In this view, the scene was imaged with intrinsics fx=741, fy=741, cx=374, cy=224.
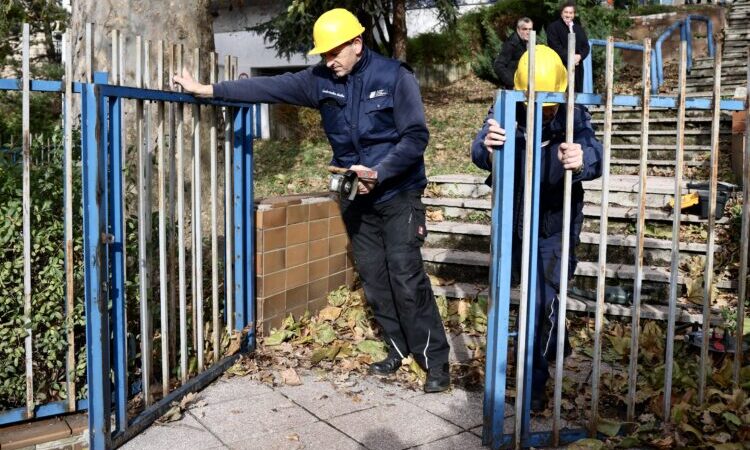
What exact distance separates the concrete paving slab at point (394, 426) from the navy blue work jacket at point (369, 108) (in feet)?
3.90

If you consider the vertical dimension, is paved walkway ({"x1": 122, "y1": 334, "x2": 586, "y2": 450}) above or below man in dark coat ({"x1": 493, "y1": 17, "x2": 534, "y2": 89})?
below

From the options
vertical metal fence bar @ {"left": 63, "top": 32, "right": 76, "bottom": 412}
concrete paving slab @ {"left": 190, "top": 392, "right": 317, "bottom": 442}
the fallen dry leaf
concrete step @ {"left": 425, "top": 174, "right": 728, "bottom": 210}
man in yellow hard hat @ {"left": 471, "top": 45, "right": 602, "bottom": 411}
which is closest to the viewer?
vertical metal fence bar @ {"left": 63, "top": 32, "right": 76, "bottom": 412}

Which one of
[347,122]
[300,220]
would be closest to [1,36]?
[300,220]

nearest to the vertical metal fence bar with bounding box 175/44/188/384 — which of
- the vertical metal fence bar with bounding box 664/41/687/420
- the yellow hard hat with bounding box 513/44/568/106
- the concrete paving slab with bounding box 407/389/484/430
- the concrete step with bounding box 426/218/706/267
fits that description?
the concrete paving slab with bounding box 407/389/484/430

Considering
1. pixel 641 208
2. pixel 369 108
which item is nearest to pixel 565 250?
pixel 641 208

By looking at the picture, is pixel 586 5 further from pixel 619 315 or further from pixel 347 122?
pixel 347 122

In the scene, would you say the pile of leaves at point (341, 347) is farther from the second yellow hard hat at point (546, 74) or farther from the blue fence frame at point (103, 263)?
the second yellow hard hat at point (546, 74)

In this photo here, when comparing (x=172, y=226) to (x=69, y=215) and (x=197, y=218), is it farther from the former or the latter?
(x=69, y=215)

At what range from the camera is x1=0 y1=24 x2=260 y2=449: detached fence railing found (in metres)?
3.28

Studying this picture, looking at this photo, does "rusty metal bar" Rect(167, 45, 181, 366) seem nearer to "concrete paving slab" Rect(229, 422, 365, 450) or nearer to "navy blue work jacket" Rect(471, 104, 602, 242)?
"concrete paving slab" Rect(229, 422, 365, 450)

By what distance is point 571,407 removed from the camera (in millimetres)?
3980

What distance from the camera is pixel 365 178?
3.92 meters

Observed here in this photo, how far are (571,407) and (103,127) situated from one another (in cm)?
275

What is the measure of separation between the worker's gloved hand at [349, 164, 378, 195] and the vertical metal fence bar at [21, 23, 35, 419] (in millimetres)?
1576
